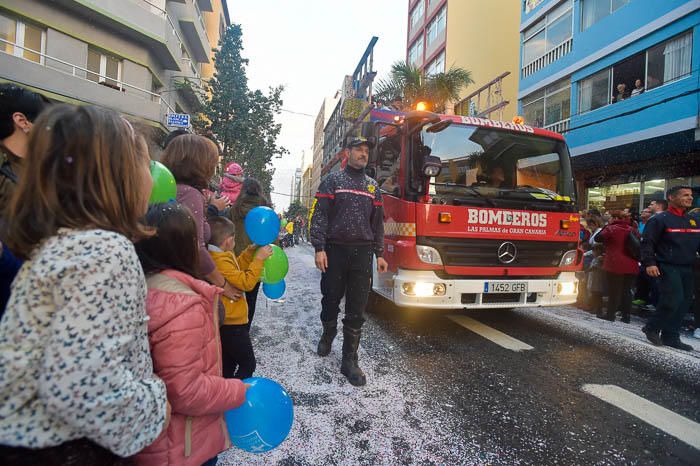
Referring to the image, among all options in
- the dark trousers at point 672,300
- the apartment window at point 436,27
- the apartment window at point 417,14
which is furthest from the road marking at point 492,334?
the apartment window at point 417,14

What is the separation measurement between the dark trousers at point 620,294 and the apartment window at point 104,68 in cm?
1525

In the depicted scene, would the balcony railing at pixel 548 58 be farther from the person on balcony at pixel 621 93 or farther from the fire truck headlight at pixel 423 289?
the fire truck headlight at pixel 423 289

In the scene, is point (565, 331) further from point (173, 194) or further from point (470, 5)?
point (470, 5)

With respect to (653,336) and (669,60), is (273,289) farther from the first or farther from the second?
(669,60)

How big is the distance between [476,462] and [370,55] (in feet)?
43.9

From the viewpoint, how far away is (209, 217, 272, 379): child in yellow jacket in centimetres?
211

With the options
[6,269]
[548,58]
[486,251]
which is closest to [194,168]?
[6,269]

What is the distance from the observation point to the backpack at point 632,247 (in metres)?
5.71

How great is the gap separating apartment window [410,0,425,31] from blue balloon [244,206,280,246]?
31.2 m

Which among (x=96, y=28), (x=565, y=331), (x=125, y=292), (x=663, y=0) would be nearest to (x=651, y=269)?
(x=565, y=331)

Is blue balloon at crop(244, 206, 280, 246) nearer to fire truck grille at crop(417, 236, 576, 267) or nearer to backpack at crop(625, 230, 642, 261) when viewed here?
fire truck grille at crop(417, 236, 576, 267)

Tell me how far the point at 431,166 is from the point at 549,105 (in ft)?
47.8

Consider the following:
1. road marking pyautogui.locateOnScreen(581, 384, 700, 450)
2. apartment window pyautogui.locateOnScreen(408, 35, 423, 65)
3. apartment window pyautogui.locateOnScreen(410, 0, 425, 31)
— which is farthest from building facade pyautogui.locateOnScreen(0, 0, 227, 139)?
apartment window pyautogui.locateOnScreen(410, 0, 425, 31)

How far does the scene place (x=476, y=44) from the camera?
68.5ft
